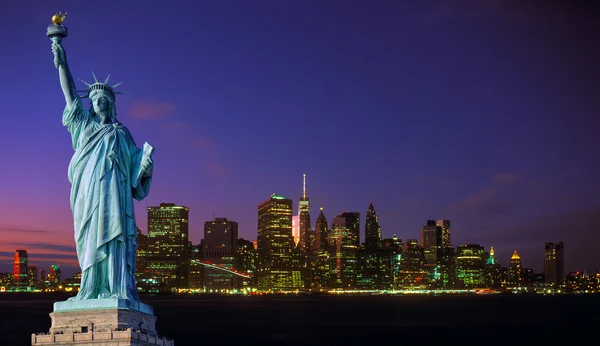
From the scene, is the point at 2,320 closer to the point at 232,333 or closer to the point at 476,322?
the point at 232,333

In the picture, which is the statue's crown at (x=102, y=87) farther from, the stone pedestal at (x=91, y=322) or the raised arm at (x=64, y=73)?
the stone pedestal at (x=91, y=322)

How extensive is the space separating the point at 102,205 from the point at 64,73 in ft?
11.5

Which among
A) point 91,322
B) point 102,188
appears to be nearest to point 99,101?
point 102,188

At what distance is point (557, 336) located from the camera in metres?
113

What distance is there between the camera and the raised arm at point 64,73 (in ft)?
75.6

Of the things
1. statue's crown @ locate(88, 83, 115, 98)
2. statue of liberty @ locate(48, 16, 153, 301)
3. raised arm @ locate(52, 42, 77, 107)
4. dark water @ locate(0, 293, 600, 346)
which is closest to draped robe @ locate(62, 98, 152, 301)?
statue of liberty @ locate(48, 16, 153, 301)

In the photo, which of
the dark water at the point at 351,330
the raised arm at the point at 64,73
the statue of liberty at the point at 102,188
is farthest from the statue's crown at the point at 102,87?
the dark water at the point at 351,330

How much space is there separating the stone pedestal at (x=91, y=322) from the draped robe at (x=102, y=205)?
0.48 m

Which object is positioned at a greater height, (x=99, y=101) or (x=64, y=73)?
(x=64, y=73)

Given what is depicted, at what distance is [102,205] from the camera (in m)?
22.7

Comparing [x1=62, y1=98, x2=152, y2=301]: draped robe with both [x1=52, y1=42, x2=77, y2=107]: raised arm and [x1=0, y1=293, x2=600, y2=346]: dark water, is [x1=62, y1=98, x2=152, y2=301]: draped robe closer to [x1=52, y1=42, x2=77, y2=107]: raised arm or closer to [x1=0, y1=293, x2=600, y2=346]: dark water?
[x1=52, y1=42, x2=77, y2=107]: raised arm

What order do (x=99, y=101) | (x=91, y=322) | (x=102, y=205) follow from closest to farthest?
(x=91, y=322) → (x=102, y=205) → (x=99, y=101)

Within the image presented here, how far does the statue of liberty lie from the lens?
74.1 feet

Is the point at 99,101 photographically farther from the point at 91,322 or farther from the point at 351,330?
the point at 351,330
